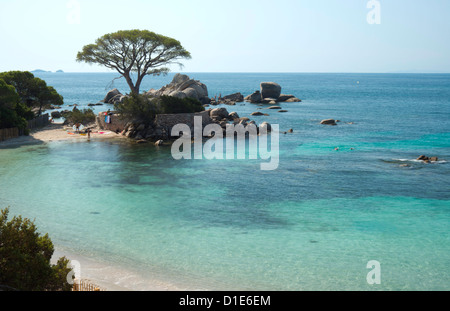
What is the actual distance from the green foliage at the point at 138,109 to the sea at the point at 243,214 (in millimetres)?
5152

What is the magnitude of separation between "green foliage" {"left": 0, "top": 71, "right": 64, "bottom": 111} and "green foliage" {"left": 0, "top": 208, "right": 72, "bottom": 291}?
43.9 m

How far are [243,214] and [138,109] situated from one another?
25.9 m

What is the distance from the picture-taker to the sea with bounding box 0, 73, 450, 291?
15459 mm

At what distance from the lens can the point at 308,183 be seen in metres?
28.2

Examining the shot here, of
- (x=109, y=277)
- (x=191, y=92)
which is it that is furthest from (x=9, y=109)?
(x=191, y=92)

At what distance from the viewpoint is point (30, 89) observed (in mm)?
51500

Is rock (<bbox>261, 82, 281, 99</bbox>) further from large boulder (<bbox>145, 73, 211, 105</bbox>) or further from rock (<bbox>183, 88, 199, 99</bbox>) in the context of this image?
rock (<bbox>183, 88, 199, 99</bbox>)

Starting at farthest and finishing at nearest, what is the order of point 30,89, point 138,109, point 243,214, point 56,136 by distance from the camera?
point 30,89 → point 56,136 → point 138,109 → point 243,214

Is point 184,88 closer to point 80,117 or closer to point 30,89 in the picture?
point 80,117

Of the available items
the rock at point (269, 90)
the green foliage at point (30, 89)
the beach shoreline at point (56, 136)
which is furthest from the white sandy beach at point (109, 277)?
the rock at point (269, 90)

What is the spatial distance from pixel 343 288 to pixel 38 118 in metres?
46.7

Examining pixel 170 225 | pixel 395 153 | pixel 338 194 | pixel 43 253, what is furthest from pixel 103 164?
pixel 395 153

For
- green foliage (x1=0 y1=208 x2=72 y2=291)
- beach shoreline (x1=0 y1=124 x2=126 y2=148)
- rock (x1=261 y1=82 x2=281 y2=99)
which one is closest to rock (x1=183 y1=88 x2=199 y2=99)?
rock (x1=261 y1=82 x2=281 y2=99)
